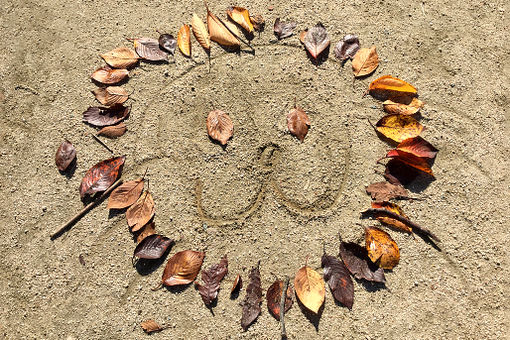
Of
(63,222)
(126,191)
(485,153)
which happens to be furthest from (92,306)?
(485,153)

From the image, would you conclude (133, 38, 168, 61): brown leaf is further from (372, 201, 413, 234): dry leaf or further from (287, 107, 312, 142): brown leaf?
(372, 201, 413, 234): dry leaf

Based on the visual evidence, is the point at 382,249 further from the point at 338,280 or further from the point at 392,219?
the point at 338,280

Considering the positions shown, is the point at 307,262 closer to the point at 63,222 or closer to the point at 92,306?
the point at 92,306

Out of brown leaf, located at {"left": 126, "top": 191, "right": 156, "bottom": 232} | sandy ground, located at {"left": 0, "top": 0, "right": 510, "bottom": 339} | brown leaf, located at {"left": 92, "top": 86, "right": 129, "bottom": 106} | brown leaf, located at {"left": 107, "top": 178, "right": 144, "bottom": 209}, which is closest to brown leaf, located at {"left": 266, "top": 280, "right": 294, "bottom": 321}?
sandy ground, located at {"left": 0, "top": 0, "right": 510, "bottom": 339}

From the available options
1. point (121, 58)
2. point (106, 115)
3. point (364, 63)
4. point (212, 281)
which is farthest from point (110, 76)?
point (364, 63)

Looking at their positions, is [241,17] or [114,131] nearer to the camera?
[114,131]
